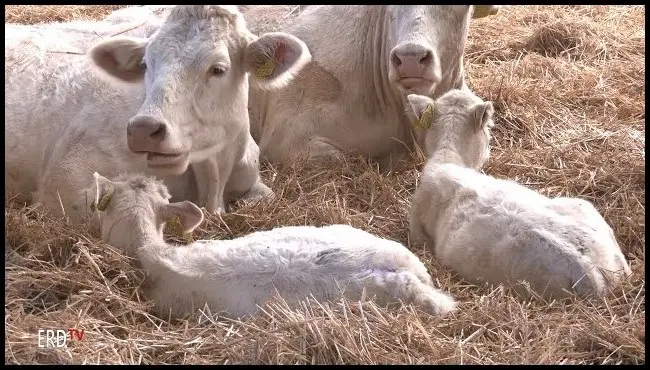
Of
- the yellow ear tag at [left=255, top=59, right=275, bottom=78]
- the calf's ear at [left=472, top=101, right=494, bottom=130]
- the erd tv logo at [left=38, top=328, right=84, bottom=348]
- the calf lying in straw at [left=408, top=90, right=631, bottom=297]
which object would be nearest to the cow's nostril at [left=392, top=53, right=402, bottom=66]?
the calf lying in straw at [left=408, top=90, right=631, bottom=297]

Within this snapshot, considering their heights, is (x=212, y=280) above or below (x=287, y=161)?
above

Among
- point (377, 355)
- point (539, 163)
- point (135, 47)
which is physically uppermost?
point (135, 47)

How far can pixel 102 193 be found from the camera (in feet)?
16.0

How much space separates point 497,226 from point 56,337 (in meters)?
2.20

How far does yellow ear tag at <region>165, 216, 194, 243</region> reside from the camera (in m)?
4.92

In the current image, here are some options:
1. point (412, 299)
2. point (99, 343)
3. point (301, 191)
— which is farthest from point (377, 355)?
point (301, 191)

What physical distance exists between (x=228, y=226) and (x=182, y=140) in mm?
714

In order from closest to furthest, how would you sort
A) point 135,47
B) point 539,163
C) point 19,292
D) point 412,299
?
point 412,299 → point 19,292 → point 135,47 → point 539,163

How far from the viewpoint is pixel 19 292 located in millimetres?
4695

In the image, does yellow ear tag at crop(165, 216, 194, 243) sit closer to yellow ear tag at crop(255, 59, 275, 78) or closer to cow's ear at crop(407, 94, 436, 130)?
yellow ear tag at crop(255, 59, 275, 78)

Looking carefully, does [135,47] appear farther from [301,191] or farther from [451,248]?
[451,248]

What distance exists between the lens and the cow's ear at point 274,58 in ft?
18.2

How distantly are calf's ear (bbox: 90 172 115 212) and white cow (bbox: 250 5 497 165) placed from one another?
7.32 ft

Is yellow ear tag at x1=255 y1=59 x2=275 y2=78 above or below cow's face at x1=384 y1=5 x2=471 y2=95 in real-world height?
above
